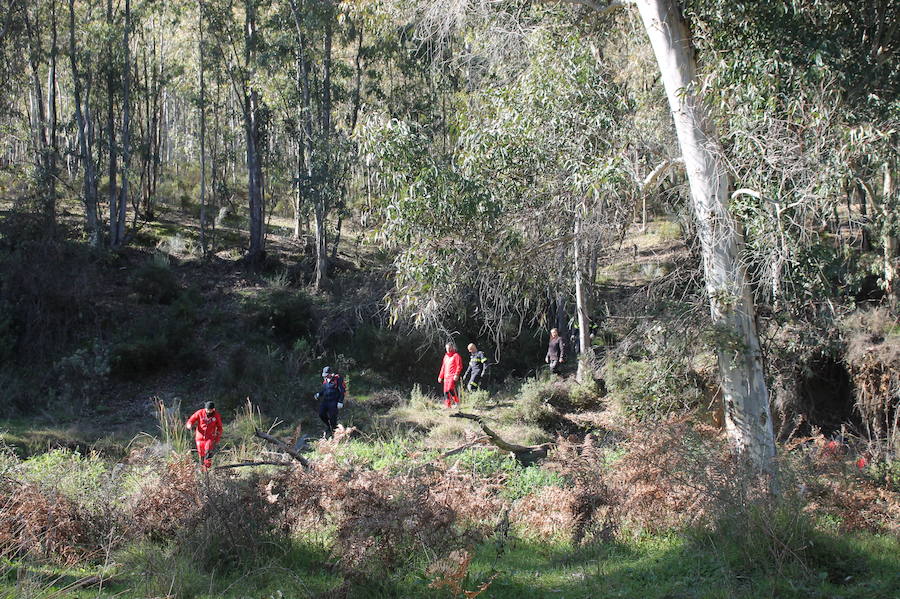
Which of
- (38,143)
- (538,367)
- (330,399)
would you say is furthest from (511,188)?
(38,143)

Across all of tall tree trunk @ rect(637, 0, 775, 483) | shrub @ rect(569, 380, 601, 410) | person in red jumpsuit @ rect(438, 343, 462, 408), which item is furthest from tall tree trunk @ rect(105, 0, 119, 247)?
tall tree trunk @ rect(637, 0, 775, 483)

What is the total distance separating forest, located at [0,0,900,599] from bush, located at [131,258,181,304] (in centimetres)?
36

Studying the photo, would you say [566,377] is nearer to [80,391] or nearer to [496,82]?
[496,82]

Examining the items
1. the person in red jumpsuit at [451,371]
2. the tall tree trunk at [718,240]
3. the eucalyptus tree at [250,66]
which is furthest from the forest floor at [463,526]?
the eucalyptus tree at [250,66]

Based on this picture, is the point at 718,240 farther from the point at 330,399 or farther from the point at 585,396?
the point at 585,396

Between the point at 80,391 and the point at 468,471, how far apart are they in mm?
11550

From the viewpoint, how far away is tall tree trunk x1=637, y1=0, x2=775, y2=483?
359 inches

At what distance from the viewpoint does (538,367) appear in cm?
2025

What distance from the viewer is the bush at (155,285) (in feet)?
70.1

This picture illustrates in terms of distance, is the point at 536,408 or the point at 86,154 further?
the point at 86,154

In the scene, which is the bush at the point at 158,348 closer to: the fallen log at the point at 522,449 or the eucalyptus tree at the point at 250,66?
the eucalyptus tree at the point at 250,66

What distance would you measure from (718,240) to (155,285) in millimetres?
17213

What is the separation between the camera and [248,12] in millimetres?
24250

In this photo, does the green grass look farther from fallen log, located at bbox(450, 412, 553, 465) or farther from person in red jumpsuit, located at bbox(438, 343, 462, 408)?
person in red jumpsuit, located at bbox(438, 343, 462, 408)
